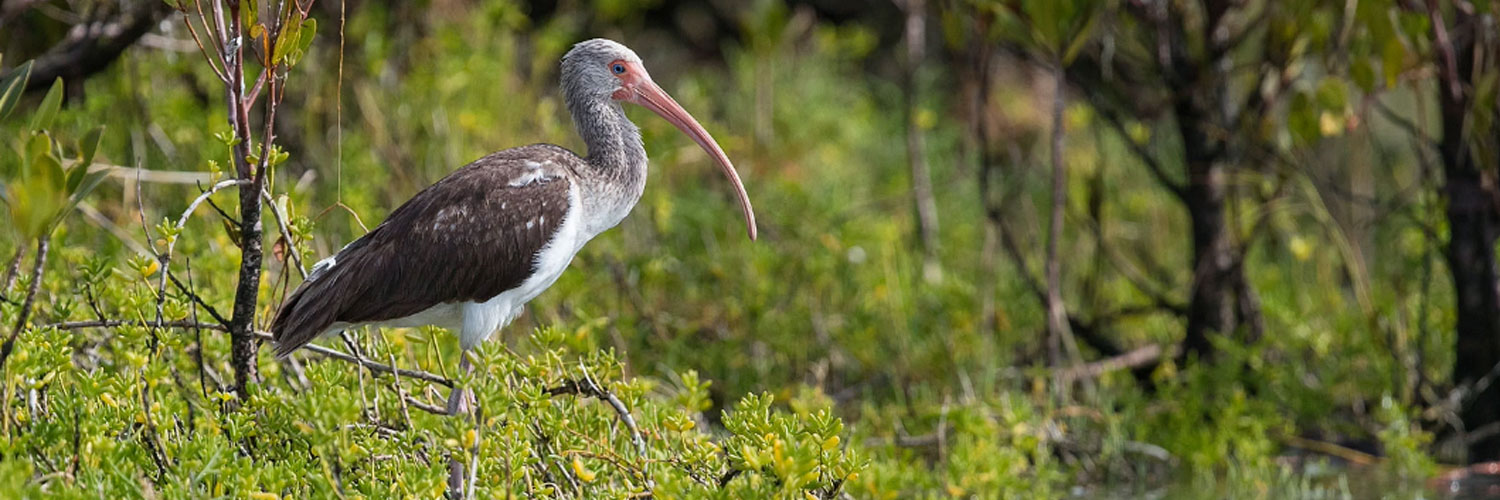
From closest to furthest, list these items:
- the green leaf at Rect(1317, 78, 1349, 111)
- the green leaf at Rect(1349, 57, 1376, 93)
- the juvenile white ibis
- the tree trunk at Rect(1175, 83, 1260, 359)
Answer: the juvenile white ibis < the green leaf at Rect(1349, 57, 1376, 93) < the green leaf at Rect(1317, 78, 1349, 111) < the tree trunk at Rect(1175, 83, 1260, 359)

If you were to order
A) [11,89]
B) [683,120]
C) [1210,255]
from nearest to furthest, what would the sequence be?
[11,89] < [683,120] < [1210,255]

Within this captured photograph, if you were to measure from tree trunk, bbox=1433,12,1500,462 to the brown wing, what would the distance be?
3.44 m

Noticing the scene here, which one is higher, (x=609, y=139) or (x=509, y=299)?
(x=609, y=139)

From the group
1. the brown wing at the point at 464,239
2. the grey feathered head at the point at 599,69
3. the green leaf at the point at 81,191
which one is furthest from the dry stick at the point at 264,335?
the grey feathered head at the point at 599,69

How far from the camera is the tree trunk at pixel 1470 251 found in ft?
20.8

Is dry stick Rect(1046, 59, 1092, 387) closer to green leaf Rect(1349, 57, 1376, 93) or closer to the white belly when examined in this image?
green leaf Rect(1349, 57, 1376, 93)

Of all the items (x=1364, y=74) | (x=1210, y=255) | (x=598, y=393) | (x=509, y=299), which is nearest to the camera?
(x=598, y=393)

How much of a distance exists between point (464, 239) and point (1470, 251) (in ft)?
13.2

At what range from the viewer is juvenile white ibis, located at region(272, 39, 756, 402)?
15.9 ft

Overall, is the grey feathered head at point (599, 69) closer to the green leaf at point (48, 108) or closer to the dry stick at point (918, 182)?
the green leaf at point (48, 108)

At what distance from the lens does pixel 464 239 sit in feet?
16.4

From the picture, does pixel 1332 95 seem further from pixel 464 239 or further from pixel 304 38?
pixel 304 38

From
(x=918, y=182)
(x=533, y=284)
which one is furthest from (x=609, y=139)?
(x=918, y=182)

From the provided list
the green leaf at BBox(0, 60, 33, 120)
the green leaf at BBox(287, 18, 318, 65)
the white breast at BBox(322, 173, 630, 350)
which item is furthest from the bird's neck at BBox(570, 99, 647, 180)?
the green leaf at BBox(0, 60, 33, 120)
